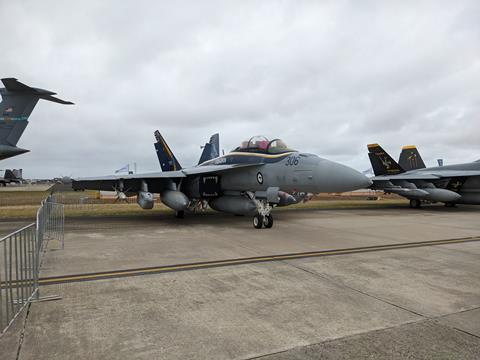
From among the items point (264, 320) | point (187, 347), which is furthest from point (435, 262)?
point (187, 347)

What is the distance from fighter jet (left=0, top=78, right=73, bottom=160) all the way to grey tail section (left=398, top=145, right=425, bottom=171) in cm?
2460

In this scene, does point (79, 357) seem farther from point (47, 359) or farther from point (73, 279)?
point (73, 279)

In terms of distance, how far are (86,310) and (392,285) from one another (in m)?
3.89

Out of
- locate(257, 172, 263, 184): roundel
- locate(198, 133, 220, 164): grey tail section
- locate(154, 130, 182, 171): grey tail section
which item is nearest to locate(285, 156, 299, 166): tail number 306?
locate(257, 172, 263, 184): roundel

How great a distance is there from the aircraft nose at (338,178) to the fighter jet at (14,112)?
29.9 ft

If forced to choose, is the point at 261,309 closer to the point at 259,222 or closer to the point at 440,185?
the point at 259,222

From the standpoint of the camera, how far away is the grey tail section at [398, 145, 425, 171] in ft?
82.8

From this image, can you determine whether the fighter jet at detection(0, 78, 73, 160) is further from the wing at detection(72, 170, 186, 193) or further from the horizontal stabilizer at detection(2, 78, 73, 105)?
the wing at detection(72, 170, 186, 193)

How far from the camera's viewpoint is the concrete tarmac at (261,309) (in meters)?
2.75

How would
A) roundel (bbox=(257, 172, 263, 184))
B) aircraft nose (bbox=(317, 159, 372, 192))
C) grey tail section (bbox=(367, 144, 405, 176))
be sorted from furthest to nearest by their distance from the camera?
grey tail section (bbox=(367, 144, 405, 176)), roundel (bbox=(257, 172, 263, 184)), aircraft nose (bbox=(317, 159, 372, 192))

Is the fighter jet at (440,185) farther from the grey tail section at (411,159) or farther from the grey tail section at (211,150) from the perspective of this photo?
the grey tail section at (211,150)

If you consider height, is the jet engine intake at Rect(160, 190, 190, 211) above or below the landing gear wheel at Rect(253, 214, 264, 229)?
above

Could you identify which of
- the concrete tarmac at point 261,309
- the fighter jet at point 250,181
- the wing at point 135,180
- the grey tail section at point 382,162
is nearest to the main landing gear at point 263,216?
the fighter jet at point 250,181

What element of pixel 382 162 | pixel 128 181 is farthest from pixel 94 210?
pixel 382 162
